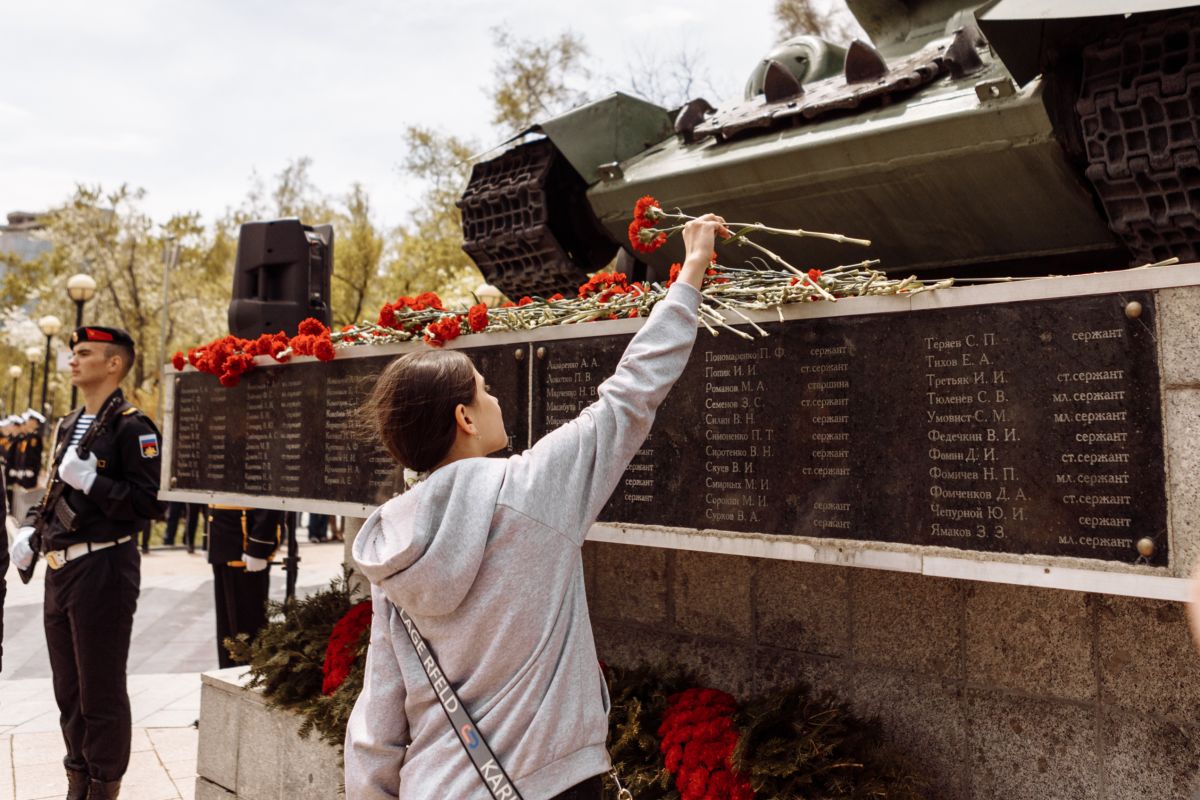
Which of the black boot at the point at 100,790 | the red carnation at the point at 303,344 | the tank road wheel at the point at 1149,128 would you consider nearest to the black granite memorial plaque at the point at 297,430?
the red carnation at the point at 303,344

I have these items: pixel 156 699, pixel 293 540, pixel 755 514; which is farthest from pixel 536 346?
pixel 156 699

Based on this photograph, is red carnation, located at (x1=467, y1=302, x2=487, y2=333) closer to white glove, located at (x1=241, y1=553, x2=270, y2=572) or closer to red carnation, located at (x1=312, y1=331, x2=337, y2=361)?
red carnation, located at (x1=312, y1=331, x2=337, y2=361)

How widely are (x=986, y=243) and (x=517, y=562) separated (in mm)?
3509

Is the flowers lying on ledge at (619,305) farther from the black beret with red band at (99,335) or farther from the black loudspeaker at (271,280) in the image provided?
the black loudspeaker at (271,280)

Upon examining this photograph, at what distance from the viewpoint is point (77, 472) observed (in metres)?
4.67

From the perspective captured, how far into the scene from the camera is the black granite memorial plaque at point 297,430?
416cm

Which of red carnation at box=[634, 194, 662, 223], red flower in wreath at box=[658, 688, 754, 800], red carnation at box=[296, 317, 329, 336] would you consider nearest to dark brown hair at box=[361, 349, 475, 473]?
red carnation at box=[634, 194, 662, 223]

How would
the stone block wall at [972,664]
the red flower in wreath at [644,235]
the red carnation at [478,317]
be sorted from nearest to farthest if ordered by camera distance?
the stone block wall at [972,664] → the red flower in wreath at [644,235] → the red carnation at [478,317]

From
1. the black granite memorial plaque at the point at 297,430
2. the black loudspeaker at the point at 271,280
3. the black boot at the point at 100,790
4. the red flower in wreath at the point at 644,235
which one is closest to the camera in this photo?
the red flower in wreath at the point at 644,235

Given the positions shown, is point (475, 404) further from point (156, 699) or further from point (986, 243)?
point (156, 699)

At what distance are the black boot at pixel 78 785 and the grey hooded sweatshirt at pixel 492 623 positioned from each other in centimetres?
326

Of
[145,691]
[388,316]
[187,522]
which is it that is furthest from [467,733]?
[187,522]

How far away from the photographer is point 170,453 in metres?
5.79

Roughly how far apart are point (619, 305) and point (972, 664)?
5.55 feet
